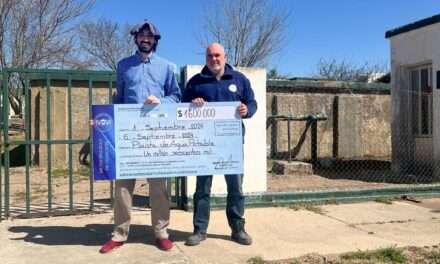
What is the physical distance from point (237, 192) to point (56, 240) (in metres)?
2.00

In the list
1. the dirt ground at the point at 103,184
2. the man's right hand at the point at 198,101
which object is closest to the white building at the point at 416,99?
the dirt ground at the point at 103,184

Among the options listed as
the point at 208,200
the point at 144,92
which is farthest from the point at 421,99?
the point at 144,92

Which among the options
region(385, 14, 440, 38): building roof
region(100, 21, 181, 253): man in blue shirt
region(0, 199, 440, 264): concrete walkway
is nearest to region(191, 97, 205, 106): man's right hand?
region(100, 21, 181, 253): man in blue shirt

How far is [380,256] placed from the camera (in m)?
5.10

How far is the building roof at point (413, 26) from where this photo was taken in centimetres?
961

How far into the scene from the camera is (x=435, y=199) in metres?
8.20

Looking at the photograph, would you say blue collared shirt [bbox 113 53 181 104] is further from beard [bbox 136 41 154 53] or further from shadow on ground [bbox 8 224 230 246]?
shadow on ground [bbox 8 224 230 246]

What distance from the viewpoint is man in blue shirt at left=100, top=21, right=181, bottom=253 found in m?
5.12

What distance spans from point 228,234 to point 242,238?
16.1 inches

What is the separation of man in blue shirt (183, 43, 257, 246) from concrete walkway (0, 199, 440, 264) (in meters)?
0.18

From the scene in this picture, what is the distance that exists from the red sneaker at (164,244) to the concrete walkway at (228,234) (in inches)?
2.6

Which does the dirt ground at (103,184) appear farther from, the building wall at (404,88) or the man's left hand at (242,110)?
the man's left hand at (242,110)

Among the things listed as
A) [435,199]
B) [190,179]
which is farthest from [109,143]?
[435,199]

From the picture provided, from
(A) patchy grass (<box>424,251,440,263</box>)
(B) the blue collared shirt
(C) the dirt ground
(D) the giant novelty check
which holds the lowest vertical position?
(A) patchy grass (<box>424,251,440,263</box>)
